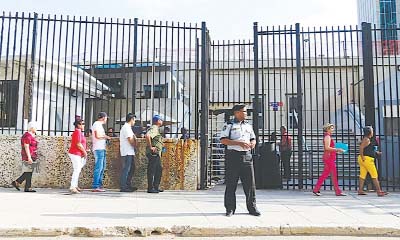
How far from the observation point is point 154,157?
8539mm

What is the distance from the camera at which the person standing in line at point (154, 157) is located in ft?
28.0

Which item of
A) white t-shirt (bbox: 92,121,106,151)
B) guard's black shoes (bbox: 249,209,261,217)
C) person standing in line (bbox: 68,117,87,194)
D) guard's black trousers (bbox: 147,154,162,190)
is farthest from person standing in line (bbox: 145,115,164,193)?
guard's black shoes (bbox: 249,209,261,217)

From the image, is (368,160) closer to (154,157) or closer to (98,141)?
(154,157)

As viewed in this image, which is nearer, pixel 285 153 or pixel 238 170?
pixel 238 170

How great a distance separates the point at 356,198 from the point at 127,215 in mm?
5025

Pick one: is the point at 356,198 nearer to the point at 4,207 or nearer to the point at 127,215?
the point at 127,215

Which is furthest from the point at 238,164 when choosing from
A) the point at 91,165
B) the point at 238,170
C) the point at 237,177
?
the point at 91,165

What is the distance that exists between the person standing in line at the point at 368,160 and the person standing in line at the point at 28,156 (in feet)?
24.1

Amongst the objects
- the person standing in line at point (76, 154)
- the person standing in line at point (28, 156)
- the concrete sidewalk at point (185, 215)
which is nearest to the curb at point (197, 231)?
the concrete sidewalk at point (185, 215)

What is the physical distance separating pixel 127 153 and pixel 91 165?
3.72 ft

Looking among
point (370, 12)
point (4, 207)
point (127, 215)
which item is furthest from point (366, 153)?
point (370, 12)

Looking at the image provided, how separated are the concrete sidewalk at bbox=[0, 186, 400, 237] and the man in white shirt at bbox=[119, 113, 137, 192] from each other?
13.2 inches

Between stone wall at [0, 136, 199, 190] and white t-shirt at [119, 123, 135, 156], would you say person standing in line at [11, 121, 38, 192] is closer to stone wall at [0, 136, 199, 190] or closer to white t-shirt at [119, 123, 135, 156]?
stone wall at [0, 136, 199, 190]

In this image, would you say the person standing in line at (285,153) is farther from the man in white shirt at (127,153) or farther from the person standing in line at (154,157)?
the man in white shirt at (127,153)
